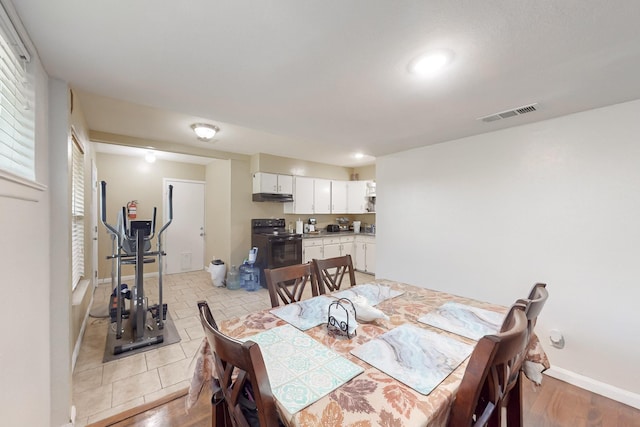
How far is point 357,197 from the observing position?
587 cm

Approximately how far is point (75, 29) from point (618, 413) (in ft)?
13.3

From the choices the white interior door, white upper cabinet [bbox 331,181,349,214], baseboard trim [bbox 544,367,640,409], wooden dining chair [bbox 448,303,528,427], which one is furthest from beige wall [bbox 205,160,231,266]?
baseboard trim [bbox 544,367,640,409]

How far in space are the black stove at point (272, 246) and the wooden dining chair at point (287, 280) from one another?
250 cm

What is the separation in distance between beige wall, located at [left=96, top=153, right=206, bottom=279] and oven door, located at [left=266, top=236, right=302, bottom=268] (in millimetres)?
2533

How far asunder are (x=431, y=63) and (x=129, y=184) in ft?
17.7

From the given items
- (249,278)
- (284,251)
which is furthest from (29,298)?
(284,251)

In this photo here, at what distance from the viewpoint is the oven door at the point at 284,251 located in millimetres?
4461

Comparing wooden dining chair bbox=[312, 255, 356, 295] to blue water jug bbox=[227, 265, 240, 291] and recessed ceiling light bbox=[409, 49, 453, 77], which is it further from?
blue water jug bbox=[227, 265, 240, 291]

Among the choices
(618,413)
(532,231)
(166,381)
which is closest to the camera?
(618,413)

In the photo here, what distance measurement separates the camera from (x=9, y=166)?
110 cm

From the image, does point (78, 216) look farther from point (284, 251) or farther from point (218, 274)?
point (284, 251)

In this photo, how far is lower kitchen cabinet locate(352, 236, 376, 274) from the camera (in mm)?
5332

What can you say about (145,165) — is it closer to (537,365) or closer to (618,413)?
(537,365)

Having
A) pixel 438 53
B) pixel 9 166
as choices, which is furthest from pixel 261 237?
pixel 438 53
